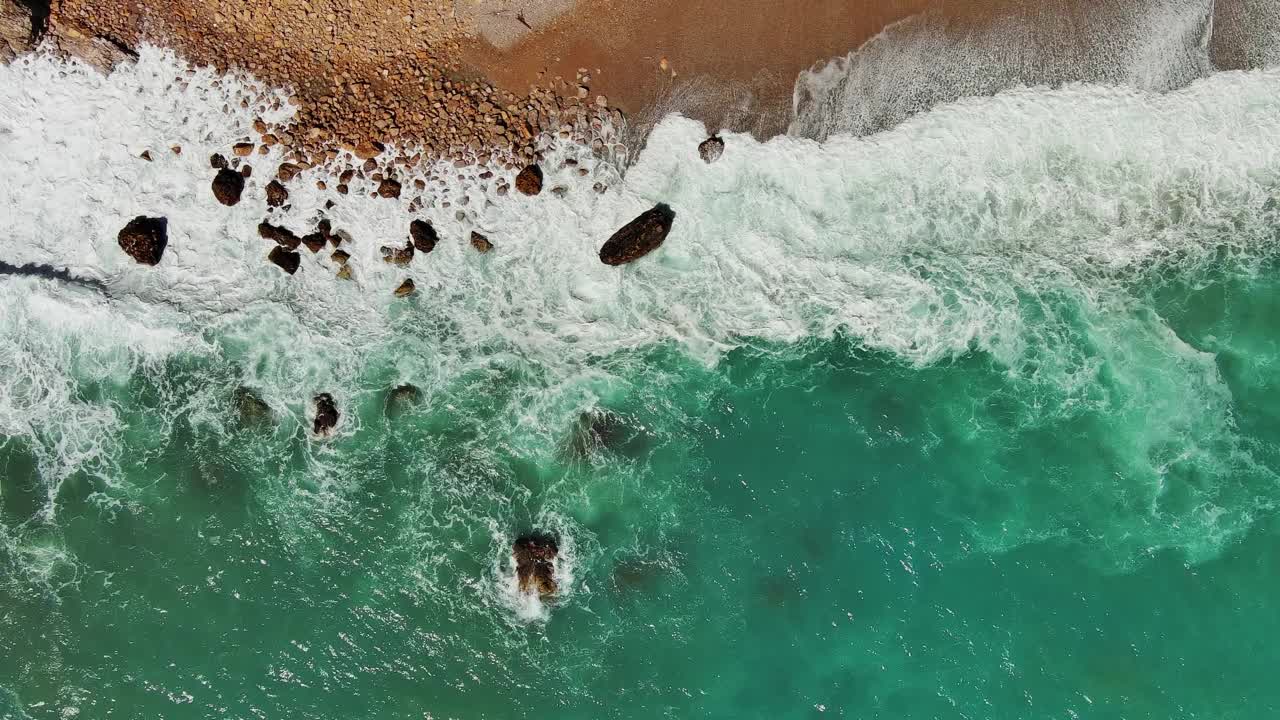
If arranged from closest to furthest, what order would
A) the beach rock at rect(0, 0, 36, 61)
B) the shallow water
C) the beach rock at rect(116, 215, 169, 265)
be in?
the beach rock at rect(0, 0, 36, 61), the beach rock at rect(116, 215, 169, 265), the shallow water

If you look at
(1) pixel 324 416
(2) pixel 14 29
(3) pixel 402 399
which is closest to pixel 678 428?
(3) pixel 402 399

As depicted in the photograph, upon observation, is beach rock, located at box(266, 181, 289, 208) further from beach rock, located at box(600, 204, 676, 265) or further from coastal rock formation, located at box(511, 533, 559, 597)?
coastal rock formation, located at box(511, 533, 559, 597)

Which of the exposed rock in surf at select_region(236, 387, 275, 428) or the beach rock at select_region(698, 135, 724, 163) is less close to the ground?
the beach rock at select_region(698, 135, 724, 163)

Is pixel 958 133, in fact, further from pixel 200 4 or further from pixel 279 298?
pixel 200 4

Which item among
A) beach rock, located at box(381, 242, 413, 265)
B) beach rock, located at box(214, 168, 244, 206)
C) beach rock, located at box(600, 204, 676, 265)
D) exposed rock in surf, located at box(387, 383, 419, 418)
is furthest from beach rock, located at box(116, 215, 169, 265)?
beach rock, located at box(600, 204, 676, 265)

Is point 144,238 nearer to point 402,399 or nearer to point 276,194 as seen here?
point 276,194

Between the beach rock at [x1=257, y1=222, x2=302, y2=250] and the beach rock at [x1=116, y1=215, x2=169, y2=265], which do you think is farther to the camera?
the beach rock at [x1=257, y1=222, x2=302, y2=250]

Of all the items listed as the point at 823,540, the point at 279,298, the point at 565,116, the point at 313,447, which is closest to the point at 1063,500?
the point at 823,540
